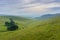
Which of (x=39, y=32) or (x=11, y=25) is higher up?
(x=11, y=25)

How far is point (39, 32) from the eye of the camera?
4121 mm

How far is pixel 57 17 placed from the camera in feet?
14.0

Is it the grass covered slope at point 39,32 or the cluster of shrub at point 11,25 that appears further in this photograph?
the cluster of shrub at point 11,25

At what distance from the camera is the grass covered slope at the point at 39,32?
4.08m

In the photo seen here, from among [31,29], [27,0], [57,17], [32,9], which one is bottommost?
[31,29]

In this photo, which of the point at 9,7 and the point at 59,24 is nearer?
the point at 59,24

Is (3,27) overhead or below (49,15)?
below

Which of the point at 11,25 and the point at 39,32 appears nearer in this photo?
the point at 39,32

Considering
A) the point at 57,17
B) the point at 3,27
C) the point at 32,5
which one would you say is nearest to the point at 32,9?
the point at 32,5

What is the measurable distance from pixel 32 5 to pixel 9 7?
0.79 meters

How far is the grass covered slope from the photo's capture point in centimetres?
408

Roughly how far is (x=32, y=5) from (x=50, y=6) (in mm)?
610

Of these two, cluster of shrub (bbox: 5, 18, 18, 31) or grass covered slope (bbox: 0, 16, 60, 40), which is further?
cluster of shrub (bbox: 5, 18, 18, 31)

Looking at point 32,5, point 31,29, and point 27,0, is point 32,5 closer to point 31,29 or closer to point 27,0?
point 27,0
